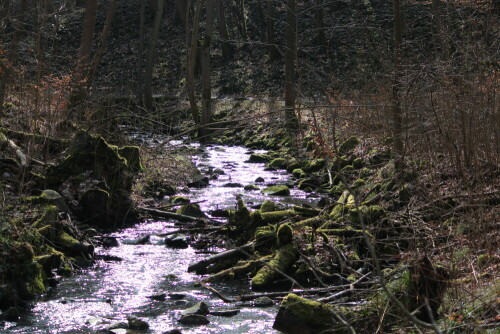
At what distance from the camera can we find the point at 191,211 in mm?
11367

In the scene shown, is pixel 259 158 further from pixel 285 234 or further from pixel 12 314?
pixel 12 314

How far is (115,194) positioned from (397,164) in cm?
502

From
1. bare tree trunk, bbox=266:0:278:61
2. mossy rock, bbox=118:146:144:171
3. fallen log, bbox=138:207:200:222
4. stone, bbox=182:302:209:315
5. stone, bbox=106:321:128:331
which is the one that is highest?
bare tree trunk, bbox=266:0:278:61

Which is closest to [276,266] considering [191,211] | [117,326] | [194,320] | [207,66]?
[194,320]

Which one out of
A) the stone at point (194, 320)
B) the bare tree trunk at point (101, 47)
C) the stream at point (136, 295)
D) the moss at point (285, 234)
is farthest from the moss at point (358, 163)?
the bare tree trunk at point (101, 47)

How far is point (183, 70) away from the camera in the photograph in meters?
33.5

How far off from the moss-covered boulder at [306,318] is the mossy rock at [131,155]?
7.54 m

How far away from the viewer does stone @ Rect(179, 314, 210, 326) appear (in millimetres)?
6605

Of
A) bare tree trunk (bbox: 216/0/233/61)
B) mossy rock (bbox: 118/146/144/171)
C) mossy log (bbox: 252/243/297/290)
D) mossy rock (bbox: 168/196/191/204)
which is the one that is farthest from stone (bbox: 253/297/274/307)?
bare tree trunk (bbox: 216/0/233/61)

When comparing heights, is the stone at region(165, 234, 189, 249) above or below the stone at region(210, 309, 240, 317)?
above

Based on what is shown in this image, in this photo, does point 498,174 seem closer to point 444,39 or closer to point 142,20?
point 444,39

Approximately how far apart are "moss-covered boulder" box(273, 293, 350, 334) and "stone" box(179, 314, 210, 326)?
126 centimetres

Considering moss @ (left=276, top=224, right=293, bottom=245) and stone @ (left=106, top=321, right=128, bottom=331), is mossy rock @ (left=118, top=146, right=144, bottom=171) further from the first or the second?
stone @ (left=106, top=321, right=128, bottom=331)

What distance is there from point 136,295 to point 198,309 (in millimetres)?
1138
